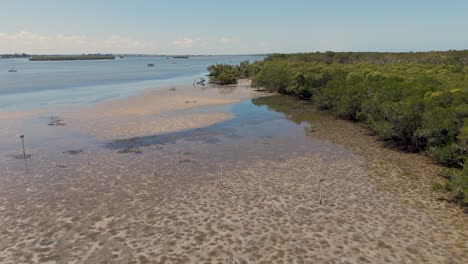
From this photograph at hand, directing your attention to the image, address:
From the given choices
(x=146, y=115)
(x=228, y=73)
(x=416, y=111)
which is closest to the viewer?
(x=416, y=111)

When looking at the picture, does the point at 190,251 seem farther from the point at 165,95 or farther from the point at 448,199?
the point at 165,95

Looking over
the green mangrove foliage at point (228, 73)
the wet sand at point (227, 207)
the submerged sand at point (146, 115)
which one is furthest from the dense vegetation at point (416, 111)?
the green mangrove foliage at point (228, 73)

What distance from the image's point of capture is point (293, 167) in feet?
103

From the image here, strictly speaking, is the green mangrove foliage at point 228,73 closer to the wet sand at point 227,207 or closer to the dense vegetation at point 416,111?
the dense vegetation at point 416,111

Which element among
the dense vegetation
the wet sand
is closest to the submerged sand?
the wet sand

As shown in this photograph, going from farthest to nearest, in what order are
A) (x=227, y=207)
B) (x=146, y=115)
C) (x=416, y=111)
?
(x=146, y=115), (x=416, y=111), (x=227, y=207)

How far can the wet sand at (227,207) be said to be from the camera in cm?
1827

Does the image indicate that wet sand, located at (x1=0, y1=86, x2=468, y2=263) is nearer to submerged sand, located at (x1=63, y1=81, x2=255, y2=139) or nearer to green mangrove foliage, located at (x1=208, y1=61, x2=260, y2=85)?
submerged sand, located at (x1=63, y1=81, x2=255, y2=139)

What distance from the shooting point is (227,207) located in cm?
2345

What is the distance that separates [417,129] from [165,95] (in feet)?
192

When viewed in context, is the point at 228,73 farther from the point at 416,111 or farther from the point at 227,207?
the point at 227,207

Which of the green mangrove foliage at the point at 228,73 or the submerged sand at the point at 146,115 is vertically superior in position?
the green mangrove foliage at the point at 228,73

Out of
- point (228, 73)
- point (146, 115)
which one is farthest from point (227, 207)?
point (228, 73)

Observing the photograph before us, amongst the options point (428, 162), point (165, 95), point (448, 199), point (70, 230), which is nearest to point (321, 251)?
point (448, 199)
